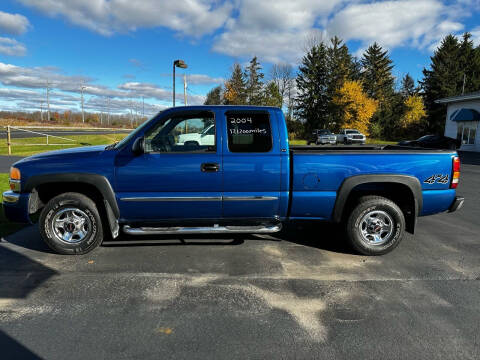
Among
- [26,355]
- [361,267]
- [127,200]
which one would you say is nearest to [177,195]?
[127,200]

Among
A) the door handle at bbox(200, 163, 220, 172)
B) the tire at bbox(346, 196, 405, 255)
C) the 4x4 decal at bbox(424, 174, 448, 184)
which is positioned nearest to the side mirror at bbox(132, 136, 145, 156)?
the door handle at bbox(200, 163, 220, 172)

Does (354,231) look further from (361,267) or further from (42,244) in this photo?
(42,244)

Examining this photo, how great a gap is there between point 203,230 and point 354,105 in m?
43.8

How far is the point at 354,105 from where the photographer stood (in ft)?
141

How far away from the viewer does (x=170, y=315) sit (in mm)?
2789

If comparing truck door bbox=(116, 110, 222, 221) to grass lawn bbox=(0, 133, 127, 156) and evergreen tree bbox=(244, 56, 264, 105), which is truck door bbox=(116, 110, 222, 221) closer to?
grass lawn bbox=(0, 133, 127, 156)

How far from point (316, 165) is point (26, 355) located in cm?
339

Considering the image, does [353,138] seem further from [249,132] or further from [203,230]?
[203,230]

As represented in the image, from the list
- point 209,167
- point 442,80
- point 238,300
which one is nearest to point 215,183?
point 209,167

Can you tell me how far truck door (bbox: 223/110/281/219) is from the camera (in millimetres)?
3949

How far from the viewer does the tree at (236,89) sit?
152 ft

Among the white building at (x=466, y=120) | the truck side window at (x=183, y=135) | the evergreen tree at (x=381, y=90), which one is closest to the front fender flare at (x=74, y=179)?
the truck side window at (x=183, y=135)

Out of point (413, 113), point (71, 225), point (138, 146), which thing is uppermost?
point (413, 113)

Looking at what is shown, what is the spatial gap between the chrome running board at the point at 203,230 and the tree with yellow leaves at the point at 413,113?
52.2m
